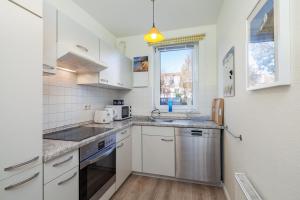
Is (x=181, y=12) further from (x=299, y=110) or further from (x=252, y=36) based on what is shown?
(x=299, y=110)

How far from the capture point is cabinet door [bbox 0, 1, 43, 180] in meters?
0.81

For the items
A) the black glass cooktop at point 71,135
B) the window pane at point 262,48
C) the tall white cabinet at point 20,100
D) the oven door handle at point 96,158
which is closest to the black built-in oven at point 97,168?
the oven door handle at point 96,158

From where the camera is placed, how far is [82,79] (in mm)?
2170

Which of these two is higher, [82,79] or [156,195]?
[82,79]

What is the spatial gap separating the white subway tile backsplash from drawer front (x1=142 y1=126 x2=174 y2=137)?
89cm

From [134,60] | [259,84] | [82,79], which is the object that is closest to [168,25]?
[134,60]

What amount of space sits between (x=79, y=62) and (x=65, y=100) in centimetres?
59

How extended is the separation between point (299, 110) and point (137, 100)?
271 centimetres

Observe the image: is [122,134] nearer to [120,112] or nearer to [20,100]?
[120,112]

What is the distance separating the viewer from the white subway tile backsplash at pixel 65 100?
5.74ft

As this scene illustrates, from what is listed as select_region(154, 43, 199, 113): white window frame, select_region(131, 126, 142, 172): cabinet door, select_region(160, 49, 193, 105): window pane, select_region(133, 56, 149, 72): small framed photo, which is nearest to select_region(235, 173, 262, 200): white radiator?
select_region(131, 126, 142, 172): cabinet door

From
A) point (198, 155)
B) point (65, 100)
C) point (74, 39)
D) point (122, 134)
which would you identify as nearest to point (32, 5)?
point (74, 39)

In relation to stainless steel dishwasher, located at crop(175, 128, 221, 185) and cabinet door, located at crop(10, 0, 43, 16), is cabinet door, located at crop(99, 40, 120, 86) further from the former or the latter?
stainless steel dishwasher, located at crop(175, 128, 221, 185)

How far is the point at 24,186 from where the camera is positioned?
0.91 metres
